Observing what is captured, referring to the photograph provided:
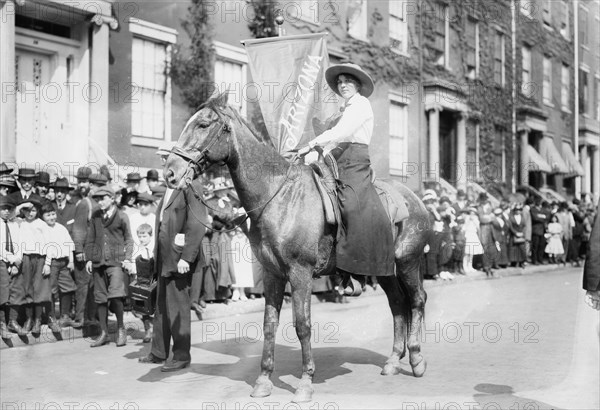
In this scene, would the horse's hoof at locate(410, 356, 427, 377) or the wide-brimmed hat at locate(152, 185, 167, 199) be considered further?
the wide-brimmed hat at locate(152, 185, 167, 199)

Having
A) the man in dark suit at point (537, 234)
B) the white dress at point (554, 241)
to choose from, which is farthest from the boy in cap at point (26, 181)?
the white dress at point (554, 241)

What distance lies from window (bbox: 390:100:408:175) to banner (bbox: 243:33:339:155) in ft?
32.3

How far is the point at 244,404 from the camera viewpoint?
21.3 feet

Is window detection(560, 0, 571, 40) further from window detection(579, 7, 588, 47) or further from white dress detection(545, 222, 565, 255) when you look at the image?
white dress detection(545, 222, 565, 255)

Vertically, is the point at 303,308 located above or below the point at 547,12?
below

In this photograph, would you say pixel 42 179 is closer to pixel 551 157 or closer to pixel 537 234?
pixel 537 234

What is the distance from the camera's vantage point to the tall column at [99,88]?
15.5 meters

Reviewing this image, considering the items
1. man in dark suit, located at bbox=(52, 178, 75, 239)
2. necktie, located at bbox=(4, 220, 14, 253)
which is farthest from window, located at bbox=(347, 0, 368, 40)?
necktie, located at bbox=(4, 220, 14, 253)

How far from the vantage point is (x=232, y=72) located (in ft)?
62.2

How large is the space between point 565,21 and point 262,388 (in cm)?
2855

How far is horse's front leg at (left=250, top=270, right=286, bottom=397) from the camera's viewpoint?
6.82m

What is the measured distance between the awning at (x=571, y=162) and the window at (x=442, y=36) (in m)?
10.3

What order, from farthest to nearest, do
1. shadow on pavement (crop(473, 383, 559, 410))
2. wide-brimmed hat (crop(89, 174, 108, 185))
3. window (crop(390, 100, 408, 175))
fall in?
window (crop(390, 100, 408, 175))
wide-brimmed hat (crop(89, 174, 108, 185))
shadow on pavement (crop(473, 383, 559, 410))

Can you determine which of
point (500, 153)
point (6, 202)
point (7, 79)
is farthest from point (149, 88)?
point (500, 153)
